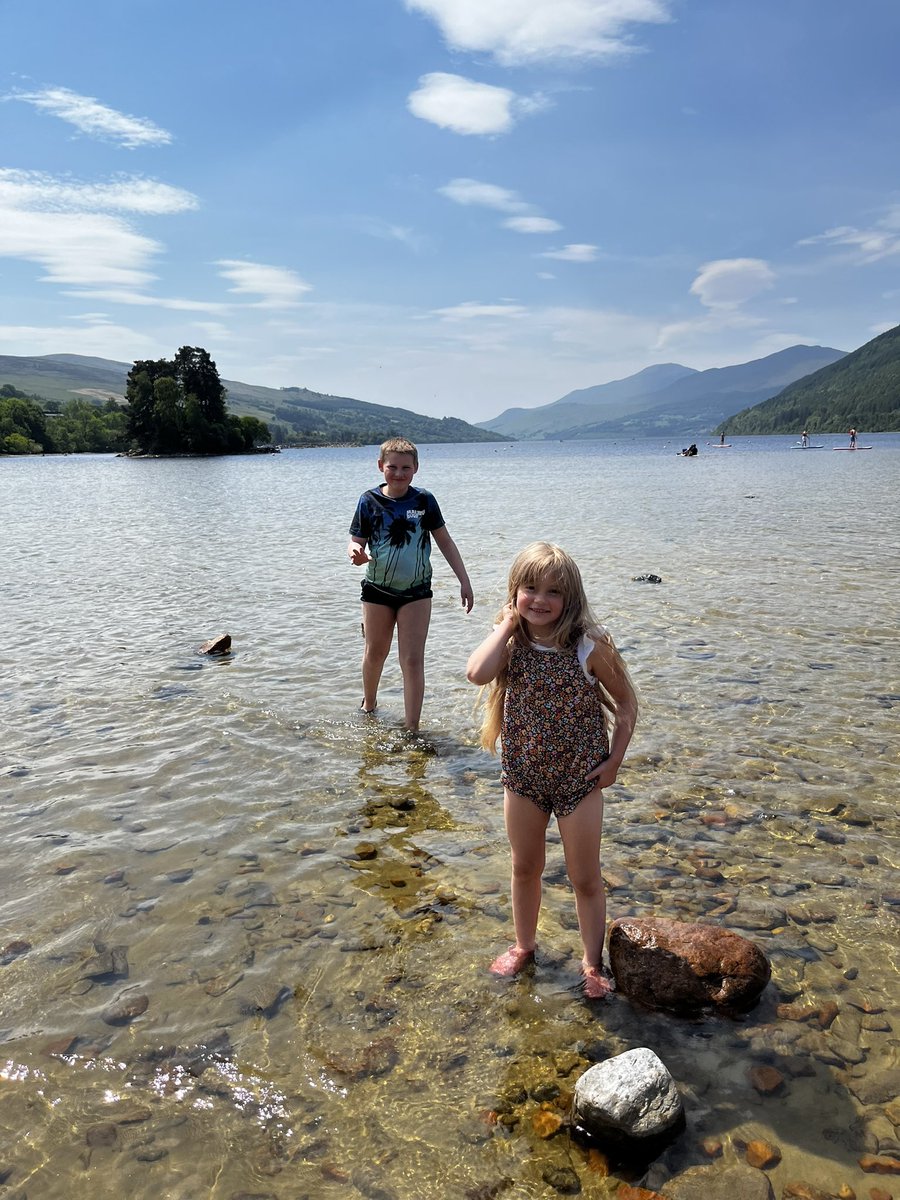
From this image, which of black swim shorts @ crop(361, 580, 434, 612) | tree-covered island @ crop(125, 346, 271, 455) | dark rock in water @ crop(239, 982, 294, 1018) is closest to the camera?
dark rock in water @ crop(239, 982, 294, 1018)

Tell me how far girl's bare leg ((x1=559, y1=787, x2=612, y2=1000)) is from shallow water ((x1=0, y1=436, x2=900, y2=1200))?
0.15 metres

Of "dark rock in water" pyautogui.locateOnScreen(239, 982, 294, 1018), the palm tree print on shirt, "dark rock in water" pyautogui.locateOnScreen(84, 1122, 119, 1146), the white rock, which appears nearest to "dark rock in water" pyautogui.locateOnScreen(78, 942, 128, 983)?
"dark rock in water" pyautogui.locateOnScreen(239, 982, 294, 1018)

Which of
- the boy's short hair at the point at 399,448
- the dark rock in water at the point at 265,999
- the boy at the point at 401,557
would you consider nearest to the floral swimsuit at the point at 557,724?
the dark rock in water at the point at 265,999

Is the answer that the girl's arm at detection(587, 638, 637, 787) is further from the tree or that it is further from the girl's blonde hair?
the tree

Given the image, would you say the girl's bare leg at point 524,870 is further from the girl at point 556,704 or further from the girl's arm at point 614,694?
the girl's arm at point 614,694

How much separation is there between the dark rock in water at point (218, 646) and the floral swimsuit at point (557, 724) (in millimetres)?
8694

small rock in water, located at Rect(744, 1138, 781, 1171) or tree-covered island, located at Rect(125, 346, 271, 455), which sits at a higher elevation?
tree-covered island, located at Rect(125, 346, 271, 455)

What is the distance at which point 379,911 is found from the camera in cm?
530

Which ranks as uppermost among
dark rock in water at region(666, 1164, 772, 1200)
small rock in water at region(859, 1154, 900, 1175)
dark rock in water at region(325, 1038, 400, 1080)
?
small rock in water at region(859, 1154, 900, 1175)

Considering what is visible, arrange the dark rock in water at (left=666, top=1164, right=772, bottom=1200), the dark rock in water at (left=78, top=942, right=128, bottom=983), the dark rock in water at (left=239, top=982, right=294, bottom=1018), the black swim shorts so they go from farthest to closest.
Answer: the black swim shorts, the dark rock in water at (left=78, top=942, right=128, bottom=983), the dark rock in water at (left=239, top=982, right=294, bottom=1018), the dark rock in water at (left=666, top=1164, right=772, bottom=1200)

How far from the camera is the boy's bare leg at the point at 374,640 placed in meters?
8.53

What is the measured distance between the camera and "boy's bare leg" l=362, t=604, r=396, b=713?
853 cm

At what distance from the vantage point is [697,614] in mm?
14156

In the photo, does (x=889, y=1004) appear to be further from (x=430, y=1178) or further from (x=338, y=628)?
(x=338, y=628)
